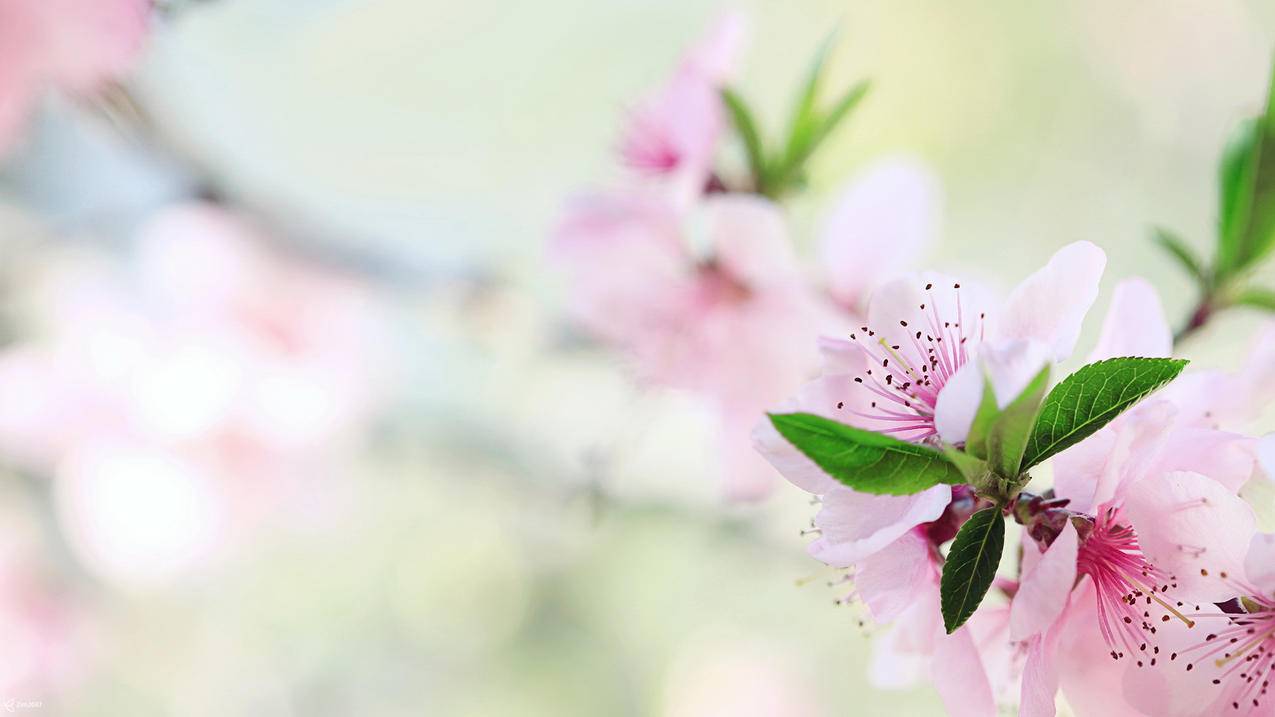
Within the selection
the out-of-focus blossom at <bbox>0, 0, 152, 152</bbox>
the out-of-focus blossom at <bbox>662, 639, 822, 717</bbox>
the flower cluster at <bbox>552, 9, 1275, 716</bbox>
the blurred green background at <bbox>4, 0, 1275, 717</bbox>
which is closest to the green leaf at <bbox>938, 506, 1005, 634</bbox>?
the flower cluster at <bbox>552, 9, 1275, 716</bbox>

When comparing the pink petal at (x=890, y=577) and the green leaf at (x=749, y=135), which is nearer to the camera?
the pink petal at (x=890, y=577)

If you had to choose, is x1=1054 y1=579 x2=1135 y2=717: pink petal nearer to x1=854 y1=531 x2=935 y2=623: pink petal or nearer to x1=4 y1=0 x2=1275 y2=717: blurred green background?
x1=854 y1=531 x2=935 y2=623: pink petal

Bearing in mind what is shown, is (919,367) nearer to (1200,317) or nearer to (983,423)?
(983,423)

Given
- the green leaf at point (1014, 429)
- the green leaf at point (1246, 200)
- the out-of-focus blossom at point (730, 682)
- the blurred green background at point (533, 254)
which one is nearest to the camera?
the green leaf at point (1014, 429)

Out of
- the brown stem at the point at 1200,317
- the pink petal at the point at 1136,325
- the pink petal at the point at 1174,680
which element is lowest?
the pink petal at the point at 1174,680

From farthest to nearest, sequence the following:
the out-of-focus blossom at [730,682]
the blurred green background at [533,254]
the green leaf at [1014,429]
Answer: the out-of-focus blossom at [730,682]
the blurred green background at [533,254]
the green leaf at [1014,429]

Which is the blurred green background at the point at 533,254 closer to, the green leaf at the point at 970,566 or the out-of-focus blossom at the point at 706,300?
the out-of-focus blossom at the point at 706,300

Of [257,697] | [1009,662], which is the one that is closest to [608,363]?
[1009,662]

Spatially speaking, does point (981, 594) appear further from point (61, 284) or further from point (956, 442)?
point (61, 284)

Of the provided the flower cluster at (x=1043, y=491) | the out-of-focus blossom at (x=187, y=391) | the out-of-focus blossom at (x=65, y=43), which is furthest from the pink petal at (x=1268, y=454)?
the out-of-focus blossom at (x=187, y=391)
